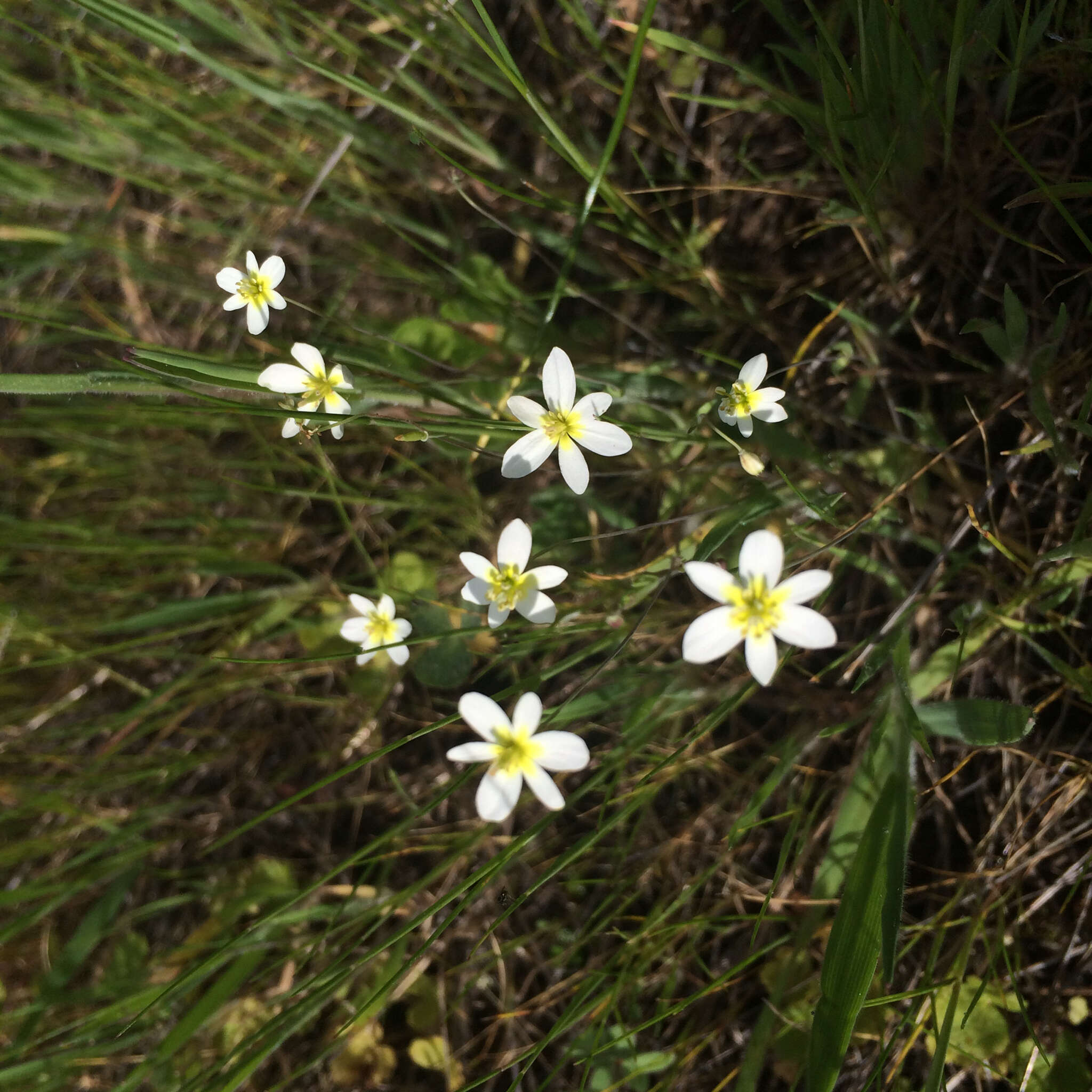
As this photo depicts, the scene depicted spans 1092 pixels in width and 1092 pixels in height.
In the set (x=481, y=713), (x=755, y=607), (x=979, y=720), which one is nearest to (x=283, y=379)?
(x=481, y=713)

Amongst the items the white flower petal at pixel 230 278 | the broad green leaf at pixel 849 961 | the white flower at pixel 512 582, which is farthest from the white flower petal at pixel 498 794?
the white flower petal at pixel 230 278

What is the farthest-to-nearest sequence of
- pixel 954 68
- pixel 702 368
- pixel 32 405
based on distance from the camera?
pixel 32 405, pixel 702 368, pixel 954 68

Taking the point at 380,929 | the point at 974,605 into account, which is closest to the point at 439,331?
the point at 974,605

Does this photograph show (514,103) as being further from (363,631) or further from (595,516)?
(363,631)

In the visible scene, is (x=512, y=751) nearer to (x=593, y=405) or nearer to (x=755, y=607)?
(x=755, y=607)

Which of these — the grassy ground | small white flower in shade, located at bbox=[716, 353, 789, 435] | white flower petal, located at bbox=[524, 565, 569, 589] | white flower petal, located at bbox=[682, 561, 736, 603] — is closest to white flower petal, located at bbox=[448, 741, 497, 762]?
the grassy ground

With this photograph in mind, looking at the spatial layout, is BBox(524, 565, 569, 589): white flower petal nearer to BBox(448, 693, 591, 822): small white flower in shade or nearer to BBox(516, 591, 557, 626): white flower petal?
BBox(516, 591, 557, 626): white flower petal
